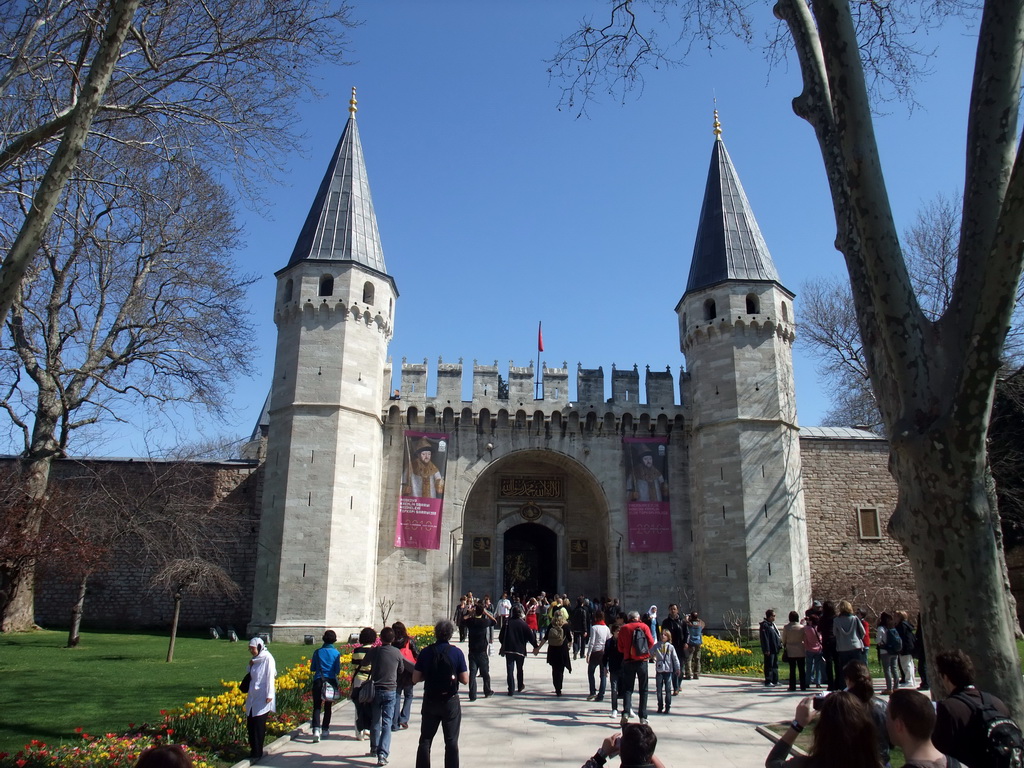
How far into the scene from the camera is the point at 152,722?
8188 mm

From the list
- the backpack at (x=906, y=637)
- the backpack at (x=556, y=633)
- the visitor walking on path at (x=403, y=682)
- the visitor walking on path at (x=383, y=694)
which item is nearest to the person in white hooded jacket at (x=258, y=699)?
the visitor walking on path at (x=383, y=694)

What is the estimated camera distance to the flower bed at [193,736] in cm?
640

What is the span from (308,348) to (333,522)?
193 inches

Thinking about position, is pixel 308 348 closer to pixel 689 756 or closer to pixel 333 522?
pixel 333 522

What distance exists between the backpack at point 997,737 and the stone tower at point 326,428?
17.4m

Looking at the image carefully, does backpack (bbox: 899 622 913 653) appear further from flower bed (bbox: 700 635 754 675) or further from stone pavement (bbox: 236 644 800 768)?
flower bed (bbox: 700 635 754 675)

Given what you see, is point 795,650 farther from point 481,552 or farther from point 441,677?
point 481,552

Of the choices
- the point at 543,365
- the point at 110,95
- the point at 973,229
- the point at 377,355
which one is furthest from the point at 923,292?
the point at 110,95

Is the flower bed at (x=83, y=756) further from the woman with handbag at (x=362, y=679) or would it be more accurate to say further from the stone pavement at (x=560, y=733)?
the woman with handbag at (x=362, y=679)

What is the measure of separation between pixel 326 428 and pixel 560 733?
541 inches

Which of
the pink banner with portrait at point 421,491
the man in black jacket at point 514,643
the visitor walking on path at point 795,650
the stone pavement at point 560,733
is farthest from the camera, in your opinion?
the pink banner with portrait at point 421,491

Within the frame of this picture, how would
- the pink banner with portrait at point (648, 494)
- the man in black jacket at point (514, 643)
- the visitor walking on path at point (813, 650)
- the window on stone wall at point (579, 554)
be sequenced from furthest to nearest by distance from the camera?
1. the window on stone wall at point (579, 554)
2. the pink banner with portrait at point (648, 494)
3. the visitor walking on path at point (813, 650)
4. the man in black jacket at point (514, 643)

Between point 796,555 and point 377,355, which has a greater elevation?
point 377,355

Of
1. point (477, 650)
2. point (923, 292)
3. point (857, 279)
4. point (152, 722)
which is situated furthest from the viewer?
point (923, 292)
